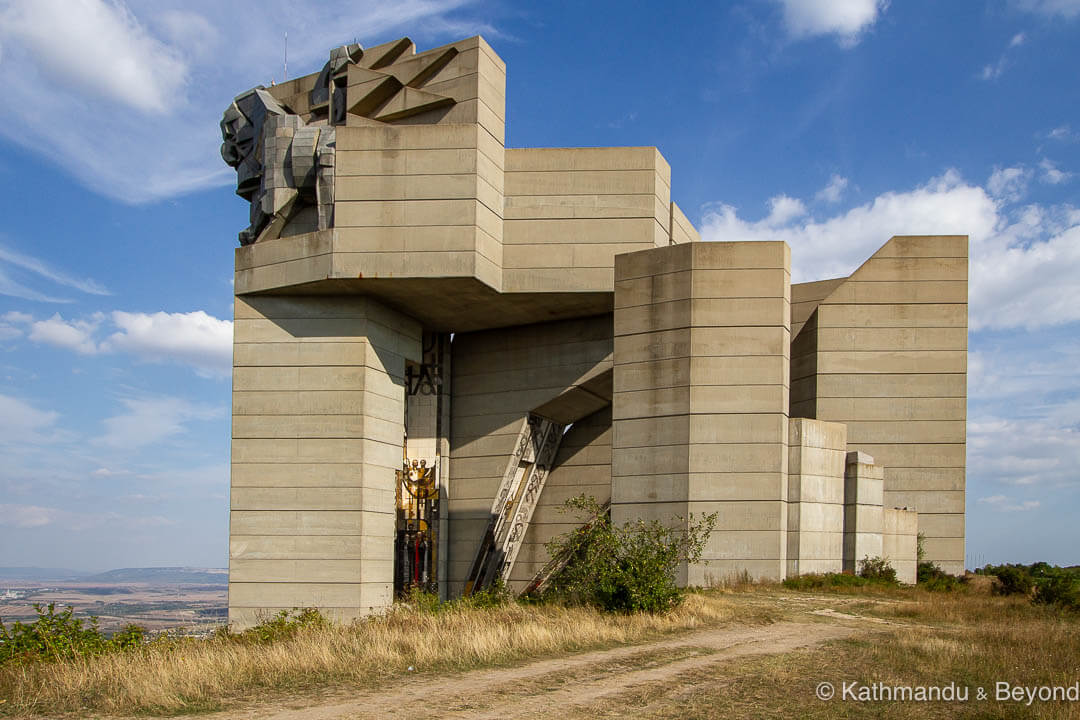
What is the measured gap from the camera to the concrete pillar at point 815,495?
24422 mm

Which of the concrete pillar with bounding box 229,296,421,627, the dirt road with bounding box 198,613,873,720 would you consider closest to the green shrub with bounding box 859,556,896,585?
the dirt road with bounding box 198,613,873,720

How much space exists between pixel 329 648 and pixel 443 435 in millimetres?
20724

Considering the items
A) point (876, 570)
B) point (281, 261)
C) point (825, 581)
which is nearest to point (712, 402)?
point (825, 581)

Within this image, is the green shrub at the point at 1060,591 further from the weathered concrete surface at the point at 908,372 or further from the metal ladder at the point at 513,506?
the metal ladder at the point at 513,506

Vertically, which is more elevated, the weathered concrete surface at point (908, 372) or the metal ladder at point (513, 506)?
the weathered concrete surface at point (908, 372)

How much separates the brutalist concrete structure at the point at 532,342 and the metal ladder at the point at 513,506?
0.77 ft

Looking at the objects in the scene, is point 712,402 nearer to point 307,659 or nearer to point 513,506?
point 513,506

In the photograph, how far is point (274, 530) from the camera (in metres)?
27.3

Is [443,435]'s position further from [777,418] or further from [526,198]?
[777,418]

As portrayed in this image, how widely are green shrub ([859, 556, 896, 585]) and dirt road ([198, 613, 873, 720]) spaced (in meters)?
11.3

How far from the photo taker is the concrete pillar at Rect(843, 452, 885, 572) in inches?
1016

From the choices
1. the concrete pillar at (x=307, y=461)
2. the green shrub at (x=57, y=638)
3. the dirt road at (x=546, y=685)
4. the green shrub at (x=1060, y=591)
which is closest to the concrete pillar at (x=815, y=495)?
the green shrub at (x=1060, y=591)

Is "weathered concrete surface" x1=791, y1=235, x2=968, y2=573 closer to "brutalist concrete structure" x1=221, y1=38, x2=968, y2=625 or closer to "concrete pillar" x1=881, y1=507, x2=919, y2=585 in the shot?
"brutalist concrete structure" x1=221, y1=38, x2=968, y2=625

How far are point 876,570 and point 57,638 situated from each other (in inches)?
752
